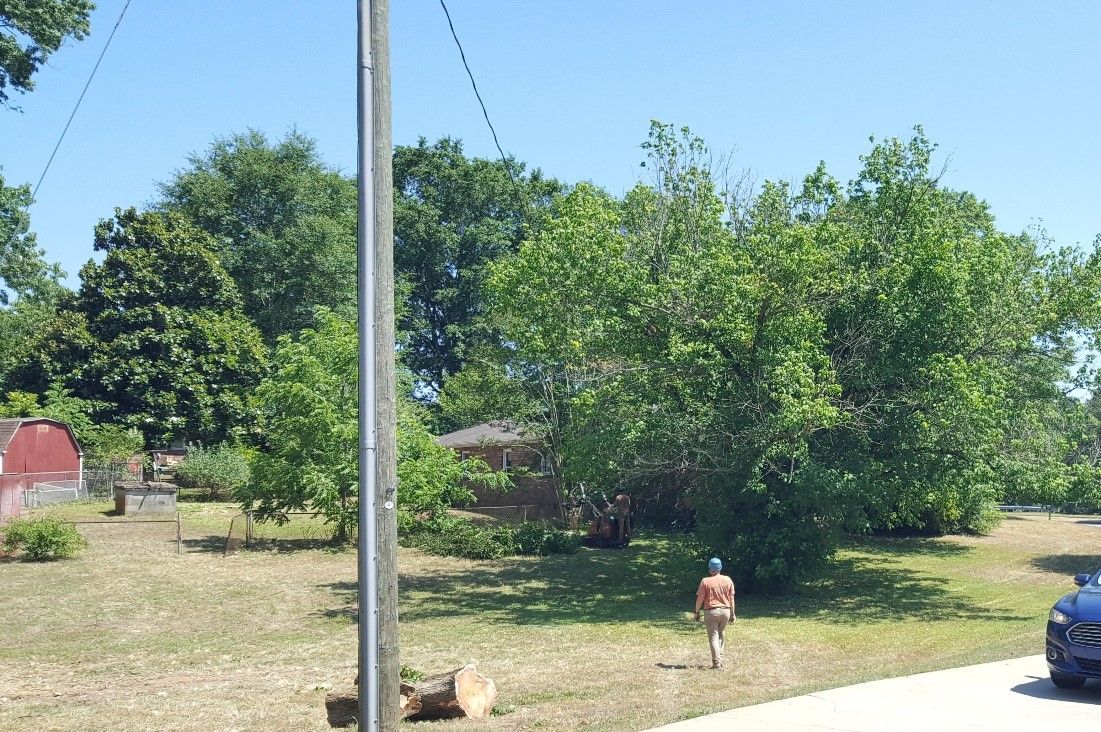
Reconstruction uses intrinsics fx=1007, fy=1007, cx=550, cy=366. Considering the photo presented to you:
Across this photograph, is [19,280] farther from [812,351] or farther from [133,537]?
[812,351]

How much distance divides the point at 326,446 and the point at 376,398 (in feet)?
68.6

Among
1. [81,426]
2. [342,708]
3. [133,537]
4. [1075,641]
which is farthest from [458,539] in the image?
[81,426]

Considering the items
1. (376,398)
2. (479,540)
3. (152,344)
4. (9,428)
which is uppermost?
(152,344)

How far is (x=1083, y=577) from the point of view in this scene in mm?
13109

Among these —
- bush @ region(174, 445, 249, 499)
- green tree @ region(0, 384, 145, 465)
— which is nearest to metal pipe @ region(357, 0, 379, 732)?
bush @ region(174, 445, 249, 499)

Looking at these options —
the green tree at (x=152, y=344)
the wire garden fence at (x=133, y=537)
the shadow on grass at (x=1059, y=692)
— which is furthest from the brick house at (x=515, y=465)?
Result: the shadow on grass at (x=1059, y=692)

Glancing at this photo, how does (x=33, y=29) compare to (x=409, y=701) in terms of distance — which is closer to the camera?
(x=409, y=701)

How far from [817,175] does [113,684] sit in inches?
689

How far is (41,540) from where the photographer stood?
25.4 metres

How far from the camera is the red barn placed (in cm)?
3734

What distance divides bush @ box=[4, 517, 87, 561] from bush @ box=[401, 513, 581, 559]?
31.8ft

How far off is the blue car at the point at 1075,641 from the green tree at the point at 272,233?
49307mm

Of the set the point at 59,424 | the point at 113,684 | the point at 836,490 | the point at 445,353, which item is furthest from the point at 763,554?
the point at 445,353

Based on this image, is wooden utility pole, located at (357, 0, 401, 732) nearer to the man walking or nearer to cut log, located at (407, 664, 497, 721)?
cut log, located at (407, 664, 497, 721)
